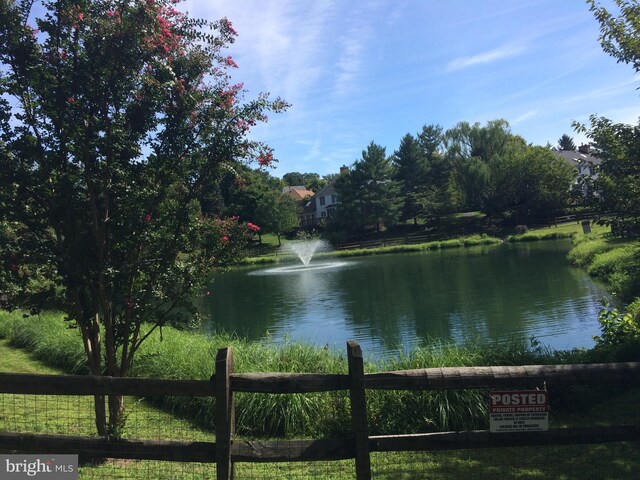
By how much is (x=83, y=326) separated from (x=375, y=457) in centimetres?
347

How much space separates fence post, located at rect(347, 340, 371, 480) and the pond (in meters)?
7.87

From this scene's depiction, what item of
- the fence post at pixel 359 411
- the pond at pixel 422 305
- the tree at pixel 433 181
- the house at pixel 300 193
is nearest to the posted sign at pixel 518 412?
the fence post at pixel 359 411

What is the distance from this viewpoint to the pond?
15.0m

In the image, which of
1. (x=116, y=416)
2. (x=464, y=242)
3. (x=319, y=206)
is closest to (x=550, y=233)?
(x=464, y=242)

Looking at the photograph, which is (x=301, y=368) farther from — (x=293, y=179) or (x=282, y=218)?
(x=293, y=179)

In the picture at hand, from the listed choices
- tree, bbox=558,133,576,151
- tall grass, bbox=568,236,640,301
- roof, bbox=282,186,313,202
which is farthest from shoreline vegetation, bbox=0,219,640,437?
tree, bbox=558,133,576,151

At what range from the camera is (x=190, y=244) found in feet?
19.8

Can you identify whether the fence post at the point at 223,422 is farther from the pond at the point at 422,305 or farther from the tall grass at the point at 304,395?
the pond at the point at 422,305

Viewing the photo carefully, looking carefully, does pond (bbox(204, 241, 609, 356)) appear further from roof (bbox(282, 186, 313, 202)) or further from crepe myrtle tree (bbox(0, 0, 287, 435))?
roof (bbox(282, 186, 313, 202))

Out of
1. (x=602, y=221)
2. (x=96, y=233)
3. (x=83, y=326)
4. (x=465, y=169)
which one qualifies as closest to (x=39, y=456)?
(x=83, y=326)

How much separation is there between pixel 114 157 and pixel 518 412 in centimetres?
445

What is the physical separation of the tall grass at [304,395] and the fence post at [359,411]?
2.86 m

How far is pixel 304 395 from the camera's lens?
7266 millimetres

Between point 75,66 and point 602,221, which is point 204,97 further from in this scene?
point 602,221
